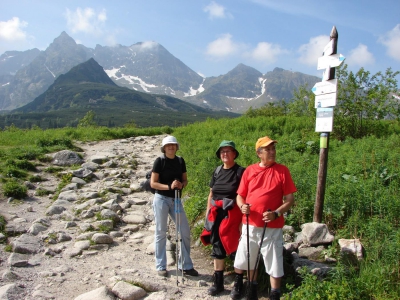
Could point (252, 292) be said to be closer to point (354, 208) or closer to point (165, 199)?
point (165, 199)

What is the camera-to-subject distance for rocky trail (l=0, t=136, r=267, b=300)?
4.87 metres

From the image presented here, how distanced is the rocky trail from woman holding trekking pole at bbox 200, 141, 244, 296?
0.50m

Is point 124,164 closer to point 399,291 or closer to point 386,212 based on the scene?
point 386,212

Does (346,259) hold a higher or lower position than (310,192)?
lower

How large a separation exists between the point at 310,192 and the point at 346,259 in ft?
7.55

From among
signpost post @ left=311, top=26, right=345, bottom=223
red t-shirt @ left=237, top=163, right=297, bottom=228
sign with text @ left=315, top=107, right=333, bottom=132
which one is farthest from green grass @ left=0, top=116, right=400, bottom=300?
sign with text @ left=315, top=107, right=333, bottom=132

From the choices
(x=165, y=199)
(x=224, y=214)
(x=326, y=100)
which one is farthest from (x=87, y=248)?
(x=326, y=100)

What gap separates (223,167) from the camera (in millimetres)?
5164

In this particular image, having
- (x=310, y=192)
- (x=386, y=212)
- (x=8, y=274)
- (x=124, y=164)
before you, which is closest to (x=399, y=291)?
(x=386, y=212)

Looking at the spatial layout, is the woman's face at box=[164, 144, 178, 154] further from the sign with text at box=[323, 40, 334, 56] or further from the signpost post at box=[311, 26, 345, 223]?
the sign with text at box=[323, 40, 334, 56]

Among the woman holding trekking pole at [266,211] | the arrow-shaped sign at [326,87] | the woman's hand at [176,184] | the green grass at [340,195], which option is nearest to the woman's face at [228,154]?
the woman holding trekking pole at [266,211]

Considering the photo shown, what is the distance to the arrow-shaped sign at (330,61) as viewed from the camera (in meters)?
5.68

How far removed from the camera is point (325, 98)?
582cm

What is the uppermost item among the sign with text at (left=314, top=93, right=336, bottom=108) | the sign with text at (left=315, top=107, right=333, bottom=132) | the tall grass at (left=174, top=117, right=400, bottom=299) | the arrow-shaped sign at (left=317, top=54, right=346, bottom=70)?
the arrow-shaped sign at (left=317, top=54, right=346, bottom=70)
